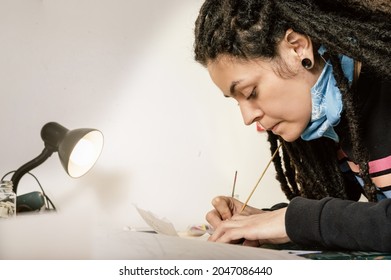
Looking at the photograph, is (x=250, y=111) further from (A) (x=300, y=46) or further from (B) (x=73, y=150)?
(B) (x=73, y=150)

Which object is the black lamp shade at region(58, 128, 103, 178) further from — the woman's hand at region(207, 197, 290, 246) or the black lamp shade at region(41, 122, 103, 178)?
the woman's hand at region(207, 197, 290, 246)

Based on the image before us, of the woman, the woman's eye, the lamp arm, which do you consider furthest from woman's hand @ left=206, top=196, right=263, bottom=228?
the lamp arm

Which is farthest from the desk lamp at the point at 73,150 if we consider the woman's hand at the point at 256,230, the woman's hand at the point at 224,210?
the woman's hand at the point at 256,230

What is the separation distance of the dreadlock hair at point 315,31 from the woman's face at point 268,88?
0.06 feet

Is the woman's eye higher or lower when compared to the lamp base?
higher

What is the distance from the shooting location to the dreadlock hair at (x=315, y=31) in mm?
716

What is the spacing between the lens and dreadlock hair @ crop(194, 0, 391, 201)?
28.2 inches

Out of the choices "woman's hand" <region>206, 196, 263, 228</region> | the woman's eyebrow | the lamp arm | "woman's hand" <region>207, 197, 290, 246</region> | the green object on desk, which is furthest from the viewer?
the lamp arm

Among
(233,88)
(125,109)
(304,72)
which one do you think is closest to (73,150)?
(125,109)

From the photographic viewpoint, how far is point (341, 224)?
0.59 m

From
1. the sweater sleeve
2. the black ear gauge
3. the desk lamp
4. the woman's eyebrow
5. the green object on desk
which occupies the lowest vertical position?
the green object on desk

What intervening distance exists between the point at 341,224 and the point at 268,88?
288 millimetres

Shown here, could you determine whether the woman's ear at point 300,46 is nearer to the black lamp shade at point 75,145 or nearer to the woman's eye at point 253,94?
the woman's eye at point 253,94
